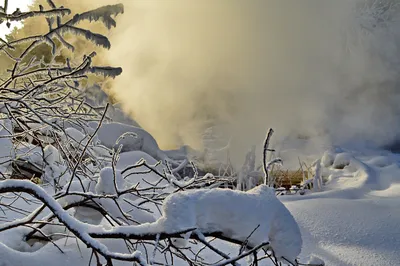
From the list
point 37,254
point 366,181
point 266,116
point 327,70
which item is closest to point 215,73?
point 266,116

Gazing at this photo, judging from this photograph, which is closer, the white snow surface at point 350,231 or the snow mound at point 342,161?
the white snow surface at point 350,231

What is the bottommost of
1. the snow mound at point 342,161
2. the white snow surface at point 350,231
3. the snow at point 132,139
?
the white snow surface at point 350,231

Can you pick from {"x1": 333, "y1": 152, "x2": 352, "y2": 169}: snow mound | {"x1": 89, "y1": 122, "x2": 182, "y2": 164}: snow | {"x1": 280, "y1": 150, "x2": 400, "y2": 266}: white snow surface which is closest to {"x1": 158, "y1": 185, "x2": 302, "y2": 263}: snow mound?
{"x1": 280, "y1": 150, "x2": 400, "y2": 266}: white snow surface

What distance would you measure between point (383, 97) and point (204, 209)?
14353 mm

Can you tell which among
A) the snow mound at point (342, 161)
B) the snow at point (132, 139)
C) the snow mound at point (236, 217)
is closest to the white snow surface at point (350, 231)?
the snow mound at point (236, 217)

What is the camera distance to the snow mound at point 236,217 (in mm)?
1149

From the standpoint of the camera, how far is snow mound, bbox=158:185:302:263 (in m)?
1.15

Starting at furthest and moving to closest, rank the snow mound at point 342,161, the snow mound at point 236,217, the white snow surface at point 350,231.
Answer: the snow mound at point 342,161 → the white snow surface at point 350,231 → the snow mound at point 236,217

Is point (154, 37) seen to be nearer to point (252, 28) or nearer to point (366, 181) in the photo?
point (252, 28)

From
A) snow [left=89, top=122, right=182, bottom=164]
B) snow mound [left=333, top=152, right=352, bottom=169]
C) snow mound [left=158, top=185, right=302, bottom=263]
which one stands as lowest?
snow mound [left=158, top=185, right=302, bottom=263]

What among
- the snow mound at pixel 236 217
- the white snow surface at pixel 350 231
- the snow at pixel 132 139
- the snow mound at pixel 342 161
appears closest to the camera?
the snow mound at pixel 236 217

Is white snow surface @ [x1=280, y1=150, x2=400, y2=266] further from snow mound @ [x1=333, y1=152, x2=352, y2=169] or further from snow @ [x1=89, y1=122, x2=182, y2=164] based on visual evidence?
snow mound @ [x1=333, y1=152, x2=352, y2=169]

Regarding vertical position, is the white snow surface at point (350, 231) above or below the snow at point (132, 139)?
below

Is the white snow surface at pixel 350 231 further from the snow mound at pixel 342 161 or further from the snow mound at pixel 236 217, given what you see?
the snow mound at pixel 342 161
